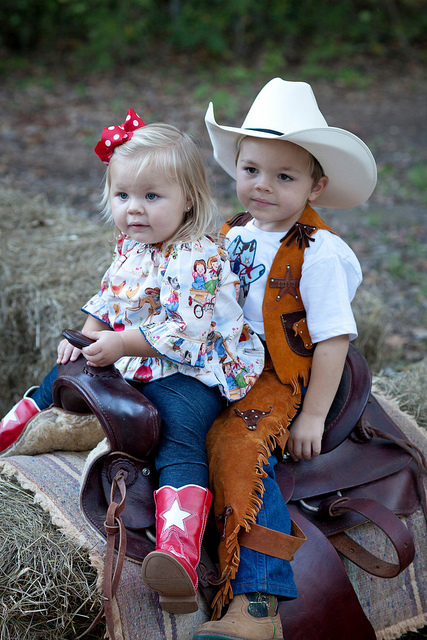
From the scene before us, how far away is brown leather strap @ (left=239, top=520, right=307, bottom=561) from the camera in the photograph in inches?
71.9

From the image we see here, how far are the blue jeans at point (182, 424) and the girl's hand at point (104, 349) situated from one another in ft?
0.65

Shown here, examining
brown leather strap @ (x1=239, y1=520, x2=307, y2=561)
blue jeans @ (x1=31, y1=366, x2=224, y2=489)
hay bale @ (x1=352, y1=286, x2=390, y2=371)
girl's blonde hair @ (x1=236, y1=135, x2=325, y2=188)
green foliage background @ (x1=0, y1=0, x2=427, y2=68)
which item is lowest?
hay bale @ (x1=352, y1=286, x2=390, y2=371)

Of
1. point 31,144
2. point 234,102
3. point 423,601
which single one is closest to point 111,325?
point 423,601

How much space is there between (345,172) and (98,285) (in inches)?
67.5

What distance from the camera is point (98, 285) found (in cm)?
342

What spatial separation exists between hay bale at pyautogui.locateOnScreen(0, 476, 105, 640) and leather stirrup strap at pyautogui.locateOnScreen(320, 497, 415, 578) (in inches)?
32.4

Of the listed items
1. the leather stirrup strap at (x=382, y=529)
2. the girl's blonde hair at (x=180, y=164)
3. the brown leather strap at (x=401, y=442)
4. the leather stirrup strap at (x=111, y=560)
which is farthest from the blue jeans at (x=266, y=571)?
the girl's blonde hair at (x=180, y=164)

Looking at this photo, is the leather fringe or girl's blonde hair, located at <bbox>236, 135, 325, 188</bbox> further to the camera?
girl's blonde hair, located at <bbox>236, 135, 325, 188</bbox>

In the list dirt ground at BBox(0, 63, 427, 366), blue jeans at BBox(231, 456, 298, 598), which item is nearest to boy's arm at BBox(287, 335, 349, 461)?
blue jeans at BBox(231, 456, 298, 598)

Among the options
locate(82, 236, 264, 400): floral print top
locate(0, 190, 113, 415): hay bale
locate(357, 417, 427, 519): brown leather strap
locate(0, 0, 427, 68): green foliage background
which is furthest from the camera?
locate(0, 0, 427, 68): green foliage background

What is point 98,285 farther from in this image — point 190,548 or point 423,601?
point 423,601

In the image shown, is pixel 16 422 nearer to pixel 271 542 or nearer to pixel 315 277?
pixel 271 542

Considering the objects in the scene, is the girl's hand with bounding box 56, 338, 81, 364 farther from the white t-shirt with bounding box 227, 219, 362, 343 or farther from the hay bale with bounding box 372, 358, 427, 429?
A: the hay bale with bounding box 372, 358, 427, 429

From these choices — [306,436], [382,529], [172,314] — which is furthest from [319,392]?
[172,314]
